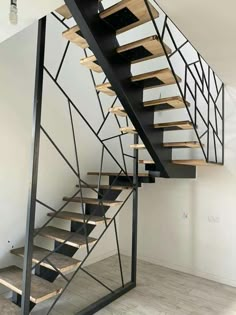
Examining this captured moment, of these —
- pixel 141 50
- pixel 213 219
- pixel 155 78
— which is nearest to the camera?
pixel 141 50

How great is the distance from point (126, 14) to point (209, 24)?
25.6 inches

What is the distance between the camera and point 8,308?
2.11 m

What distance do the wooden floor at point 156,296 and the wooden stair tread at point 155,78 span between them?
7.30 feet

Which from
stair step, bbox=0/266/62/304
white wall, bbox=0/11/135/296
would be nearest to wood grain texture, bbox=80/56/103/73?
white wall, bbox=0/11/135/296

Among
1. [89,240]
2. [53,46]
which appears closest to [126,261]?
[89,240]

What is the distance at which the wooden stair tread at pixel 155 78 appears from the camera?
6.18ft

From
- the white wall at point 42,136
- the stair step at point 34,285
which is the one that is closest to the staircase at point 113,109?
the stair step at point 34,285

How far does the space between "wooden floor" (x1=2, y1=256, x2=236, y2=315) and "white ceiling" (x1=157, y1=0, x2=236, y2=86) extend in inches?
101

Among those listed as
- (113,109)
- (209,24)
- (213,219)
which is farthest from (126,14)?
(213,219)

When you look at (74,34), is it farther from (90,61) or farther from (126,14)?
(126,14)

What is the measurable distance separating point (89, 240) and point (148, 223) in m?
1.72

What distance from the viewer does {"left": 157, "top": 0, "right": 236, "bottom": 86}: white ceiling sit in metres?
1.67

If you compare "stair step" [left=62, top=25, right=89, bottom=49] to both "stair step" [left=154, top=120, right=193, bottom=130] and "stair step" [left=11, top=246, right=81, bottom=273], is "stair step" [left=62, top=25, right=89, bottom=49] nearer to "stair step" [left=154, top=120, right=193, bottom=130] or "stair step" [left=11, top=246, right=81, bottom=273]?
"stair step" [left=154, top=120, right=193, bottom=130]

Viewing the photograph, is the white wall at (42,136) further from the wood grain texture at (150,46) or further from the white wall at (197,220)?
the wood grain texture at (150,46)
